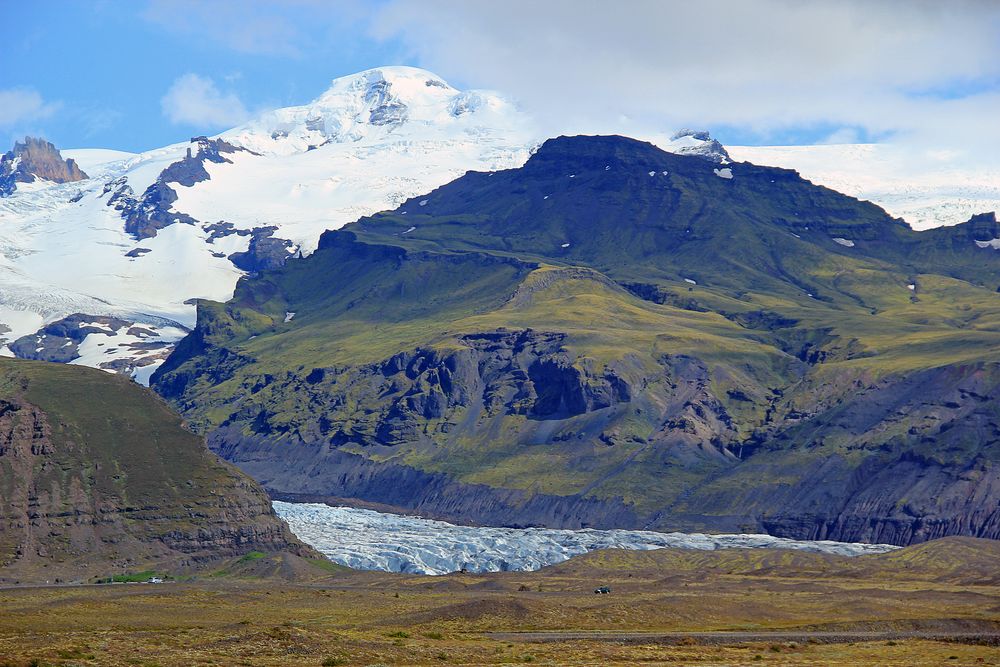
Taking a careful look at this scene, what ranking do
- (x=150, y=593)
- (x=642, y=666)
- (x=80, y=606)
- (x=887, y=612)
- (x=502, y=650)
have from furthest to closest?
(x=150, y=593)
(x=887, y=612)
(x=80, y=606)
(x=502, y=650)
(x=642, y=666)

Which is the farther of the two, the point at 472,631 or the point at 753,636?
the point at 472,631

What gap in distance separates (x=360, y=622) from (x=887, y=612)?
188ft

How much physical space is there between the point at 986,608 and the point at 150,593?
9586 centimetres

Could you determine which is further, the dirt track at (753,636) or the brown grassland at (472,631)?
the dirt track at (753,636)

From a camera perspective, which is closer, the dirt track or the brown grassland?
the brown grassland

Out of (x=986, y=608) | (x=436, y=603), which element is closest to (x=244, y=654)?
(x=436, y=603)

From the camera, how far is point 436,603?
197m

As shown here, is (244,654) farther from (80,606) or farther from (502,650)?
(80,606)

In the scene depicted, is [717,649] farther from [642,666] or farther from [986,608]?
[986,608]

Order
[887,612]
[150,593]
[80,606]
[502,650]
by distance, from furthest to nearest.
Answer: [150,593]
[887,612]
[80,606]
[502,650]

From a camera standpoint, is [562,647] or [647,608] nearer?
[562,647]

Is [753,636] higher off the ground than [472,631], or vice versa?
[753,636]

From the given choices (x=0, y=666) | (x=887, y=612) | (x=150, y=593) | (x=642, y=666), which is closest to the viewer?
(x=0, y=666)

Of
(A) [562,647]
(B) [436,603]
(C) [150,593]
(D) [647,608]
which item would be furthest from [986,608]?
(C) [150,593]
